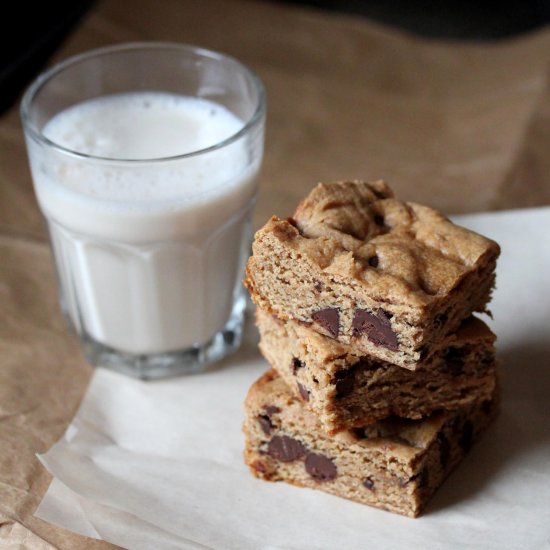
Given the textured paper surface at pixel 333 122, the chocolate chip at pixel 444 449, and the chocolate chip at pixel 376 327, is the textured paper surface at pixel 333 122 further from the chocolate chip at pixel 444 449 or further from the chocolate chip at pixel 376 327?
the chocolate chip at pixel 376 327

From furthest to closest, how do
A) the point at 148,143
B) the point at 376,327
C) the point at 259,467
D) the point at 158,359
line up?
1. the point at 158,359
2. the point at 148,143
3. the point at 259,467
4. the point at 376,327

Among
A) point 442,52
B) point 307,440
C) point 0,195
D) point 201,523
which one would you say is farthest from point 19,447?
point 442,52

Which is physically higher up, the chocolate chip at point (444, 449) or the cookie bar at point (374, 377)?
the cookie bar at point (374, 377)

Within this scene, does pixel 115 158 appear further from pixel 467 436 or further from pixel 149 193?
pixel 467 436

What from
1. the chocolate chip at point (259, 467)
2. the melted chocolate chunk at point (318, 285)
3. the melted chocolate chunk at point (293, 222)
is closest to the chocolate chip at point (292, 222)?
the melted chocolate chunk at point (293, 222)

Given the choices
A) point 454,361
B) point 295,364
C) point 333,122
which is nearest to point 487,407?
point 454,361

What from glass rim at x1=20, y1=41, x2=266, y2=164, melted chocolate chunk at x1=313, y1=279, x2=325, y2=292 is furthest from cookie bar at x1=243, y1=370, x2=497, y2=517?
glass rim at x1=20, y1=41, x2=266, y2=164

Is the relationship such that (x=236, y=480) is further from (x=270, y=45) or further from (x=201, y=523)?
(x=270, y=45)
